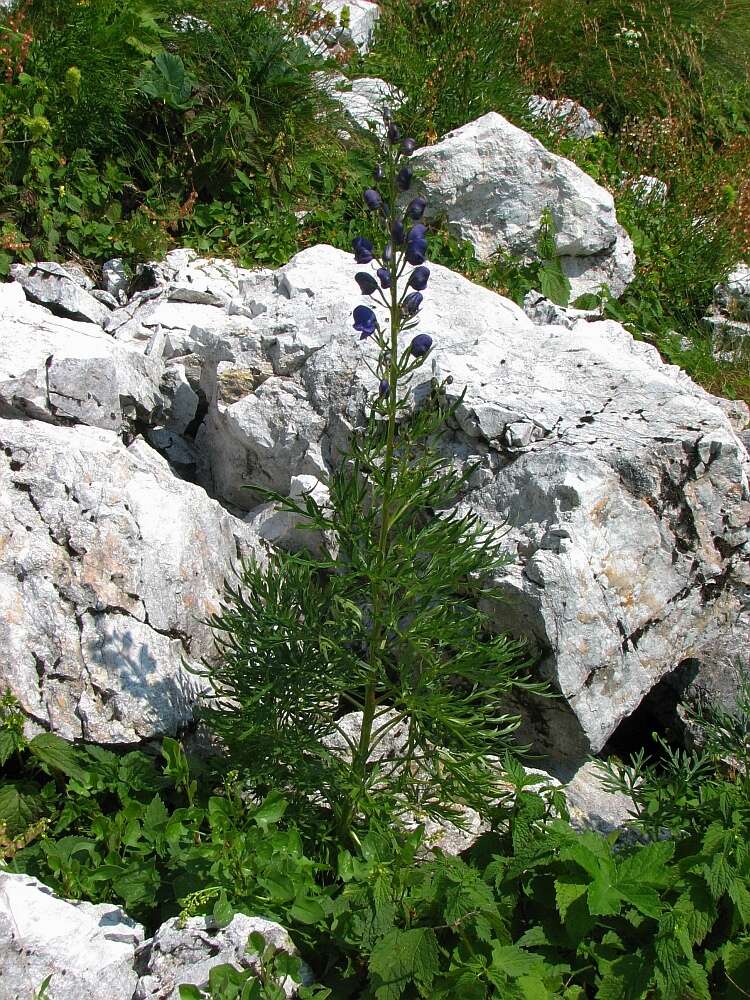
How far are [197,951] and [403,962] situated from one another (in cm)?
56

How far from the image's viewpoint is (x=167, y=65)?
6.08m

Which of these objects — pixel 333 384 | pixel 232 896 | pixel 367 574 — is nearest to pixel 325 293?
pixel 333 384

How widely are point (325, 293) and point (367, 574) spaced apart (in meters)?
2.17

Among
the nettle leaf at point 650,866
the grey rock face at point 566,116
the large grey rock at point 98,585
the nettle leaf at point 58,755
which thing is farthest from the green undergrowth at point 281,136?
the nettle leaf at point 650,866

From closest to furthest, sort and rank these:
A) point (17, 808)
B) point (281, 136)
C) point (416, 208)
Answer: point (416, 208) < point (17, 808) < point (281, 136)

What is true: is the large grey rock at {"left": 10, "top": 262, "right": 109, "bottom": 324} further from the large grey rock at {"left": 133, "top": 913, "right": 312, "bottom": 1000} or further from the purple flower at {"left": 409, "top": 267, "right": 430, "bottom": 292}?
the large grey rock at {"left": 133, "top": 913, "right": 312, "bottom": 1000}

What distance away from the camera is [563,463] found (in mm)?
3787

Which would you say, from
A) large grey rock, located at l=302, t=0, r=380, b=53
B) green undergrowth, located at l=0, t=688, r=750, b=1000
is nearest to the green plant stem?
green undergrowth, located at l=0, t=688, r=750, b=1000

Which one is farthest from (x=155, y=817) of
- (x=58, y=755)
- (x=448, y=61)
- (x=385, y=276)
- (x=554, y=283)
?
(x=448, y=61)

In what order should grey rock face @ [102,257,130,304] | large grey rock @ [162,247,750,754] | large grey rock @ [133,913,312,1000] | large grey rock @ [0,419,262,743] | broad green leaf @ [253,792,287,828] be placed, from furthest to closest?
grey rock face @ [102,257,130,304], large grey rock @ [162,247,750,754], large grey rock @ [0,419,262,743], broad green leaf @ [253,792,287,828], large grey rock @ [133,913,312,1000]

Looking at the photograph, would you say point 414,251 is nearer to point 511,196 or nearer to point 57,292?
point 57,292

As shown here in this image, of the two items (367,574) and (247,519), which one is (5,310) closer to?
(247,519)

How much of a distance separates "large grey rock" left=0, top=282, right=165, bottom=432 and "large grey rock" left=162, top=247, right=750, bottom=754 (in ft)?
1.21

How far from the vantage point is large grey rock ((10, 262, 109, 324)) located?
16.3 feet
